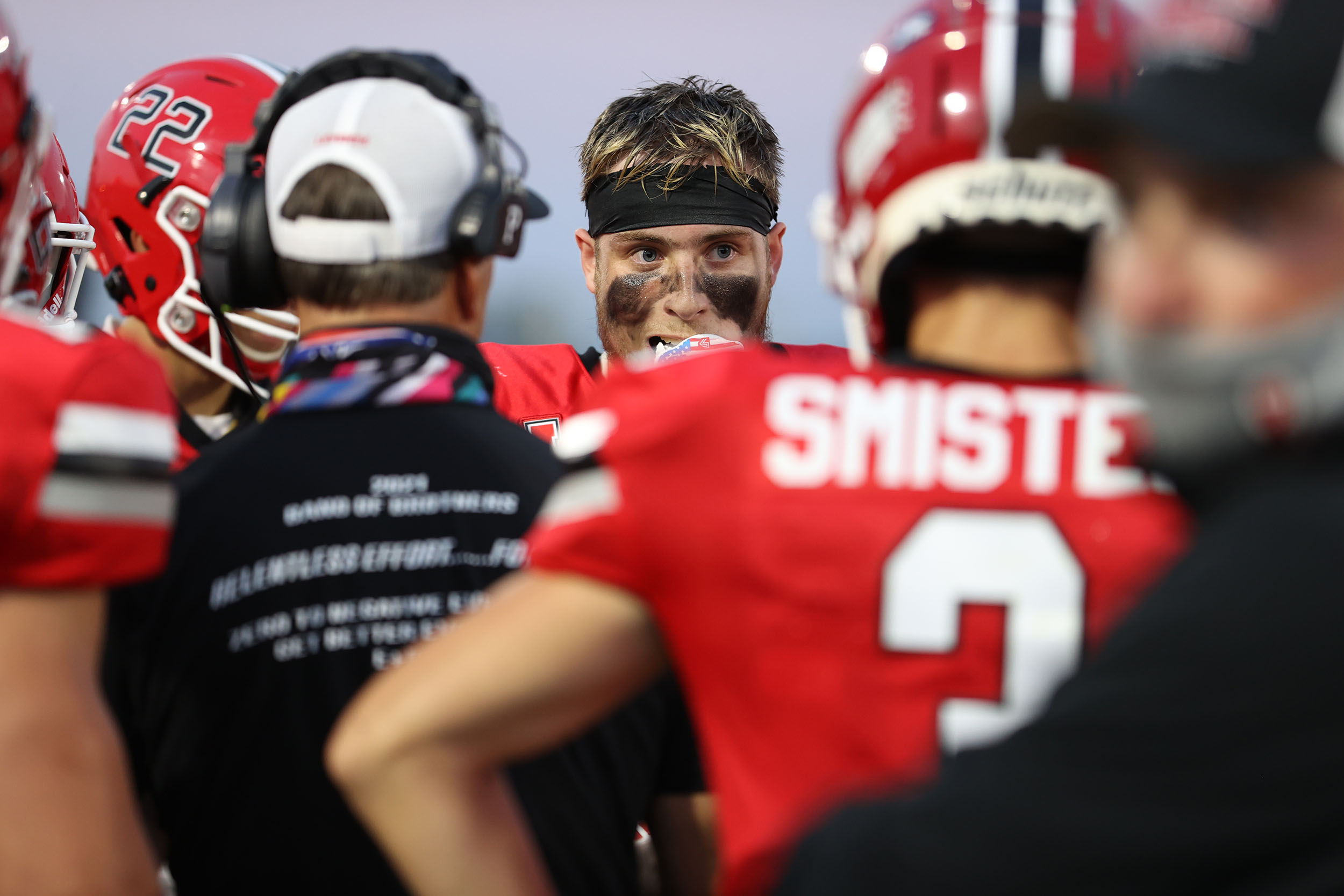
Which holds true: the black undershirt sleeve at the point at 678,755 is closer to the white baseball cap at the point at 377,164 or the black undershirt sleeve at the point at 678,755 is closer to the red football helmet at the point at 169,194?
the white baseball cap at the point at 377,164

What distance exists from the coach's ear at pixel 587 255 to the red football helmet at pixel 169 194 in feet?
Result: 4.61

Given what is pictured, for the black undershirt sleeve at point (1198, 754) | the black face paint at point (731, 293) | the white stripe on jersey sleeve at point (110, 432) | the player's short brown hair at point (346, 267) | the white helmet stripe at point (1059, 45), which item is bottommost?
the black undershirt sleeve at point (1198, 754)

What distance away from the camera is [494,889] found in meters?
1.54

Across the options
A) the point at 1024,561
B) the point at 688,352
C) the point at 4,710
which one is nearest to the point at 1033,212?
the point at 1024,561

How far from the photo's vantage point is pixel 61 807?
1.49 m

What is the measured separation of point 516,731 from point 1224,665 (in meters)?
0.81

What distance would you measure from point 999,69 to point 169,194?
2.24m

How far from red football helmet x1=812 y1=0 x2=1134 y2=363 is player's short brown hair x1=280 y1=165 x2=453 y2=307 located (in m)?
0.64

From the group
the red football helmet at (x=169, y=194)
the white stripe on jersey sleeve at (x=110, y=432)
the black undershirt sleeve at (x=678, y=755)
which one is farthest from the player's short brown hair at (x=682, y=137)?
the white stripe on jersey sleeve at (x=110, y=432)

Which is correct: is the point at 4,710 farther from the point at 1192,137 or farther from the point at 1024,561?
the point at 1192,137

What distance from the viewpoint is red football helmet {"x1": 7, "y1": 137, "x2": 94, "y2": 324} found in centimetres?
230

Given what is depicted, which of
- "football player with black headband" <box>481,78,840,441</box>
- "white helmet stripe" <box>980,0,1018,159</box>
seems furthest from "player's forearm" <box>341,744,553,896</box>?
"football player with black headband" <box>481,78,840,441</box>

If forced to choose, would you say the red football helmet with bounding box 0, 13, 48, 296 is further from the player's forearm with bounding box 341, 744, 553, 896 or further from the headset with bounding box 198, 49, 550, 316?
the player's forearm with bounding box 341, 744, 553, 896

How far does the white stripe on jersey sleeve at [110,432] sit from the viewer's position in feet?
5.13
